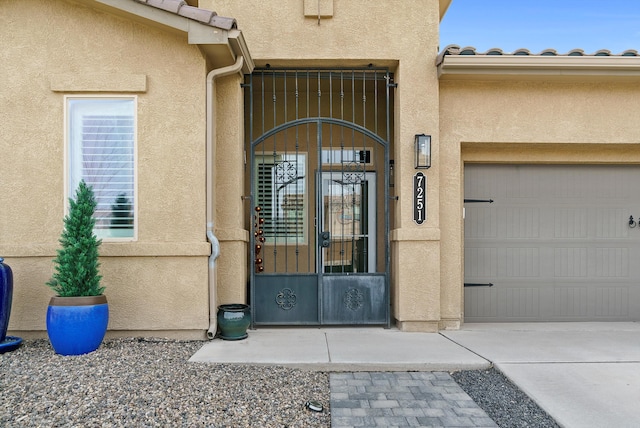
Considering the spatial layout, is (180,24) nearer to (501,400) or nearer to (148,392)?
(148,392)

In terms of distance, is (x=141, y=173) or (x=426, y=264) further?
(x=426, y=264)

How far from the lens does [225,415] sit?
11.5ft

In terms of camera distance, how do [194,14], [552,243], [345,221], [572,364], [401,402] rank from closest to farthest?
[401,402] < [572,364] < [194,14] < [552,243] < [345,221]

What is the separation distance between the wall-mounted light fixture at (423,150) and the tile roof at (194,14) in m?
2.43

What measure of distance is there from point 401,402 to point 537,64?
418 centimetres

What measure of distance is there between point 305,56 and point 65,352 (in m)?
4.10

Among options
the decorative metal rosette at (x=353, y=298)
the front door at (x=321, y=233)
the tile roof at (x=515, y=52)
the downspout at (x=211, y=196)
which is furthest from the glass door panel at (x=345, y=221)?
the tile roof at (x=515, y=52)

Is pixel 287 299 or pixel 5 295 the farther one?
pixel 287 299

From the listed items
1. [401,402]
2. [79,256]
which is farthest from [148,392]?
[401,402]

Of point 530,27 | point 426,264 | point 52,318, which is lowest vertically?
point 52,318

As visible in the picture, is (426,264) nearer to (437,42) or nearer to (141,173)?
(437,42)

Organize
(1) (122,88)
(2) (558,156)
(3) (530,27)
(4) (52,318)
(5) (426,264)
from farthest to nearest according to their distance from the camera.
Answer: (3) (530,27), (2) (558,156), (5) (426,264), (1) (122,88), (4) (52,318)

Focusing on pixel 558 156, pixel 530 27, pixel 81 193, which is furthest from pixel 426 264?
Result: pixel 530 27

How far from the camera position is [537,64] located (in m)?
5.91
